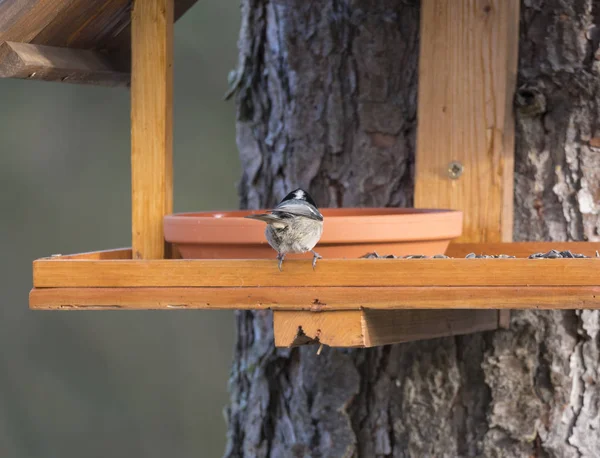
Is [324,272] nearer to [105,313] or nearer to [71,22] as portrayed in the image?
[71,22]

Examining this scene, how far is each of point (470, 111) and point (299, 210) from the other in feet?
2.24

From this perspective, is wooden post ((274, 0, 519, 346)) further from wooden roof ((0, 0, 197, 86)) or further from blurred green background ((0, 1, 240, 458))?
blurred green background ((0, 1, 240, 458))

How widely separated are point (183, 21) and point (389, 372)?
300cm

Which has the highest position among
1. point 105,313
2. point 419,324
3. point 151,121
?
point 151,121

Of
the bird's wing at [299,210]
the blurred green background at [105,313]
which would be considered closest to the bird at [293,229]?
the bird's wing at [299,210]

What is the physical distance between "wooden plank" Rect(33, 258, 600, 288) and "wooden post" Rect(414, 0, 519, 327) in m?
0.57

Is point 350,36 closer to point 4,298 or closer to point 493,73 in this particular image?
Result: point 493,73

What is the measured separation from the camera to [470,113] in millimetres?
2223

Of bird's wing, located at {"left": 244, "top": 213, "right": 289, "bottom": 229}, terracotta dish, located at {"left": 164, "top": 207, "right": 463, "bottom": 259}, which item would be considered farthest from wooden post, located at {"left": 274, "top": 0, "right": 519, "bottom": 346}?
bird's wing, located at {"left": 244, "top": 213, "right": 289, "bottom": 229}

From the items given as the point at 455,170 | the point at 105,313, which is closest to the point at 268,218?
the point at 455,170

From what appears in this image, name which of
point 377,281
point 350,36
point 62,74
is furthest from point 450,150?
point 62,74

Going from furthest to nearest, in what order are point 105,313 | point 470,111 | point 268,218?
Answer: point 105,313 → point 470,111 → point 268,218

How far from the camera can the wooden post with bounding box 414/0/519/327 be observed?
2197 millimetres

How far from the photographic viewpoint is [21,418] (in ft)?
15.9
